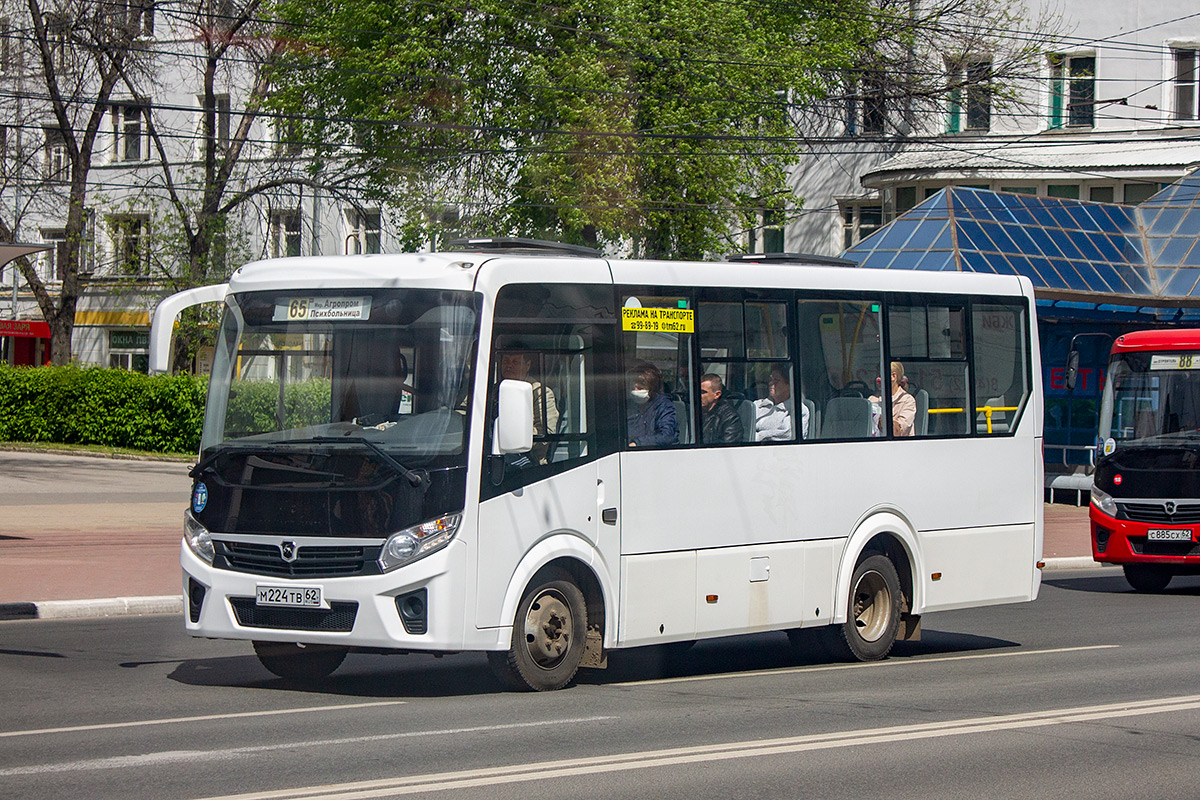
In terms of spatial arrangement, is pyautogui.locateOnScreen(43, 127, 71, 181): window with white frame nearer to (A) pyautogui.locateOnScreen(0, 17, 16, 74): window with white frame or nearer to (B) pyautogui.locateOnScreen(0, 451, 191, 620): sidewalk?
(A) pyautogui.locateOnScreen(0, 17, 16, 74): window with white frame

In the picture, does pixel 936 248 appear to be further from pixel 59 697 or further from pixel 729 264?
pixel 59 697

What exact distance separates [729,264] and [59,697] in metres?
5.33

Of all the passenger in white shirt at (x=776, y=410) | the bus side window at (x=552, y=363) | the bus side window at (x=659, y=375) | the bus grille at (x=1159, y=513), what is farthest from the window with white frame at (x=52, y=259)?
the bus side window at (x=552, y=363)

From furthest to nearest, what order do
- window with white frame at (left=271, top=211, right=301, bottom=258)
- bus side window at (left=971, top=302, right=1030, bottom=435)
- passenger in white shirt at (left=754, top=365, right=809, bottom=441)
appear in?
window with white frame at (left=271, top=211, right=301, bottom=258)
bus side window at (left=971, top=302, right=1030, bottom=435)
passenger in white shirt at (left=754, top=365, right=809, bottom=441)

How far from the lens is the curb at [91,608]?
1408 centimetres

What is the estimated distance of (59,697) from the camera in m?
9.61

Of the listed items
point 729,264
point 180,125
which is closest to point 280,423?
point 729,264

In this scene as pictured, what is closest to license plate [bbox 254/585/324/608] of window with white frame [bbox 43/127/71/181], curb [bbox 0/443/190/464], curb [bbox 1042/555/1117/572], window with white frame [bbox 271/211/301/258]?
curb [bbox 1042/555/1117/572]

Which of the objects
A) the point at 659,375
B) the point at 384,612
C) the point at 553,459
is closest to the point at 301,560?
the point at 384,612

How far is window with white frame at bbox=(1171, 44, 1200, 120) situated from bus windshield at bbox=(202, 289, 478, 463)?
3971 cm

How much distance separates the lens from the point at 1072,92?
45.7 metres

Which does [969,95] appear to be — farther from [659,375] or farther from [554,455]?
[554,455]

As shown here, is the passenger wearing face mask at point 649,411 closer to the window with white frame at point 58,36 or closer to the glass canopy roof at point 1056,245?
the glass canopy roof at point 1056,245

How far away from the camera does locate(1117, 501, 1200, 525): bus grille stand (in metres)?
18.4
